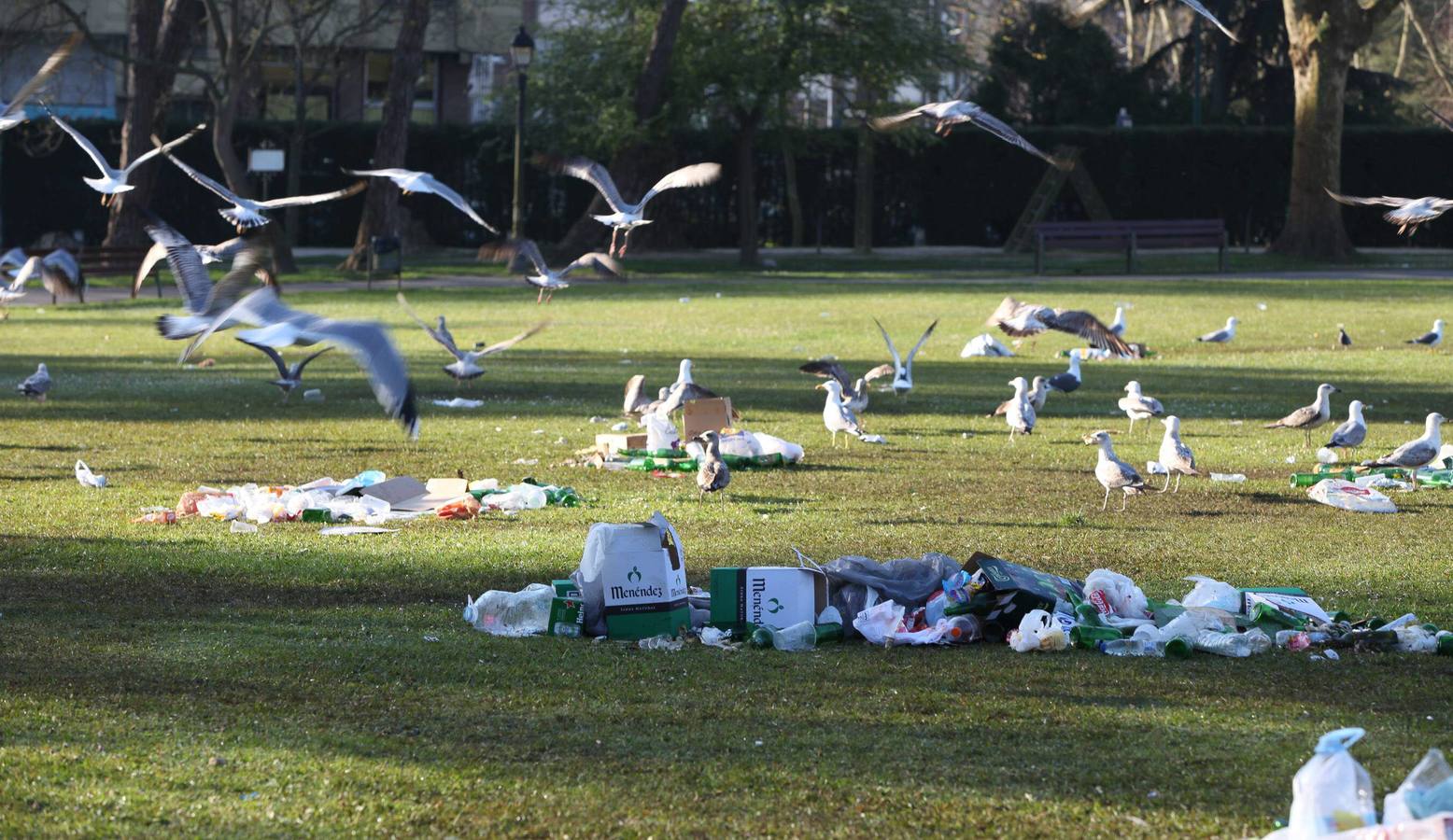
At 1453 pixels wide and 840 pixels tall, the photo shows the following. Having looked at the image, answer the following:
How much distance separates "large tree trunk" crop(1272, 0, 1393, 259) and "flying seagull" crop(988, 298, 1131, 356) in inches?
751

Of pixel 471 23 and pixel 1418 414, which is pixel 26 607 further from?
pixel 471 23

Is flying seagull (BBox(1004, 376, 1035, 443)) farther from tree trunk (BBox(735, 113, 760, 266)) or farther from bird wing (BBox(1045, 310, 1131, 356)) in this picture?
tree trunk (BBox(735, 113, 760, 266))

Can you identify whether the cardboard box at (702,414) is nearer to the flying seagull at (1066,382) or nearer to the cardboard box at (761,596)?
the flying seagull at (1066,382)

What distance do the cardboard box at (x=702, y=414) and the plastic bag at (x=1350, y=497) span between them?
13.5 feet

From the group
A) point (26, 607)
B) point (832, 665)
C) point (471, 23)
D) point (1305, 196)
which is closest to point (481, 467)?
point (26, 607)

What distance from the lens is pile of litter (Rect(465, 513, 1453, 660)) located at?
7254mm

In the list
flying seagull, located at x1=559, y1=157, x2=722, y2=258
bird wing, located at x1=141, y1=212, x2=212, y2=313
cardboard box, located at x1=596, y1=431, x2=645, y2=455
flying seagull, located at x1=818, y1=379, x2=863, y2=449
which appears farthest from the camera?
flying seagull, located at x1=559, y1=157, x2=722, y2=258

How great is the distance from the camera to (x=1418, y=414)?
49.8ft

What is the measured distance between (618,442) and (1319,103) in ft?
87.5

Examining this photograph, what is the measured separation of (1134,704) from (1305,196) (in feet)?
107

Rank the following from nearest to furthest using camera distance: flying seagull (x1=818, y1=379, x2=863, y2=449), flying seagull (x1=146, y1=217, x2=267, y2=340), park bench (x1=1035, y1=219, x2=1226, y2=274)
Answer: flying seagull (x1=146, y1=217, x2=267, y2=340) → flying seagull (x1=818, y1=379, x2=863, y2=449) → park bench (x1=1035, y1=219, x2=1226, y2=274)

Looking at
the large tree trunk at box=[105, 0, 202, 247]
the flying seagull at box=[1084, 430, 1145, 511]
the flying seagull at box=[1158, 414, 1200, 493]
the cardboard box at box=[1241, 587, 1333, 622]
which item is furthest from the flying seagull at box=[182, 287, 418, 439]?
the large tree trunk at box=[105, 0, 202, 247]

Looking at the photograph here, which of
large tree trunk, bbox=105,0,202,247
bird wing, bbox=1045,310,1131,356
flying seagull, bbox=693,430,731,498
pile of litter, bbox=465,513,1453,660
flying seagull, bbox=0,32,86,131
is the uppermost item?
large tree trunk, bbox=105,0,202,247

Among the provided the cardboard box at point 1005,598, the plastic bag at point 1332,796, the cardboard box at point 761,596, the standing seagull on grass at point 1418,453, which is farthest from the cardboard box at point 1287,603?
the standing seagull on grass at point 1418,453
